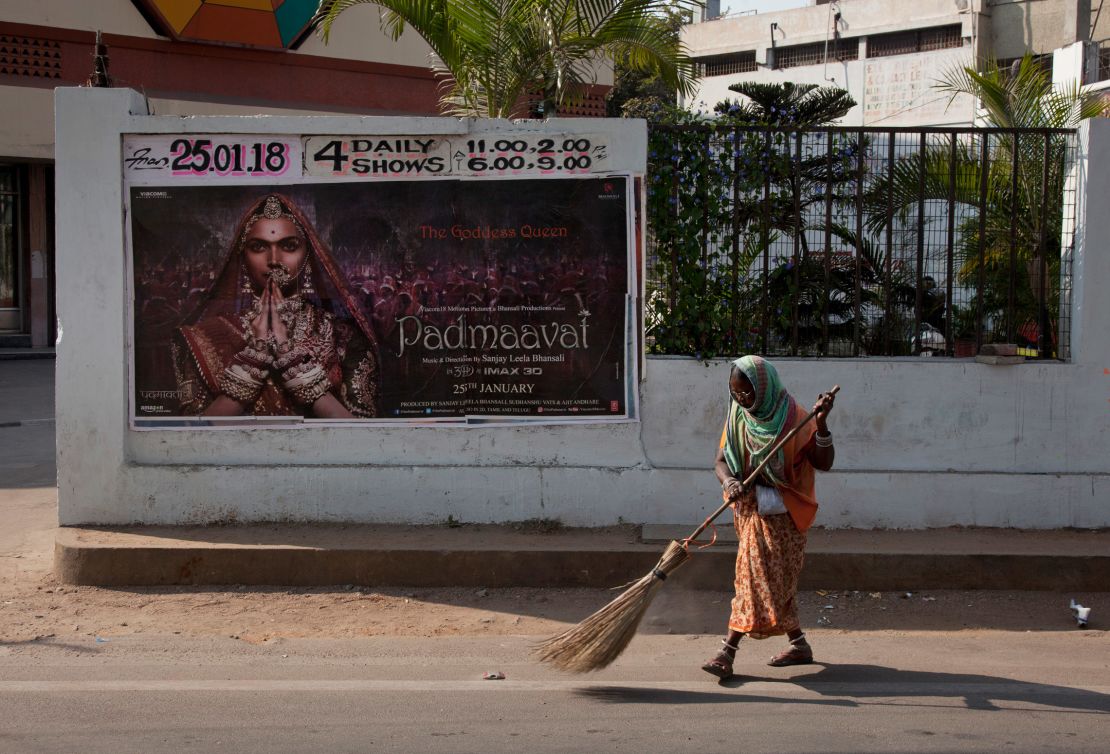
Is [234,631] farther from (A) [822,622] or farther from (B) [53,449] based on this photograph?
(B) [53,449]

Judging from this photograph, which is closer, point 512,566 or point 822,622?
point 822,622

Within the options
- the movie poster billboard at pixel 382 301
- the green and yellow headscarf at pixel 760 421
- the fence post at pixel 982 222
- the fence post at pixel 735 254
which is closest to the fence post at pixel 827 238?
the fence post at pixel 735 254

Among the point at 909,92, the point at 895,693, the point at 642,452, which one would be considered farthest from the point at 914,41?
the point at 895,693

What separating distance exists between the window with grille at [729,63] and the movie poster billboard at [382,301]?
1411 inches

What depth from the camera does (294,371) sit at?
7.34m

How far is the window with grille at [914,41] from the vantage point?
1431 inches

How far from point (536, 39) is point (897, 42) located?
33.0 meters

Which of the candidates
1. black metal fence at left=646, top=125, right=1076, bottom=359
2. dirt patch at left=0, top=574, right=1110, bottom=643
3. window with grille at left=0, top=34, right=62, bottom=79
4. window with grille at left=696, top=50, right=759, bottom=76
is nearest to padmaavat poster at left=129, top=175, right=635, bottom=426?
black metal fence at left=646, top=125, right=1076, bottom=359

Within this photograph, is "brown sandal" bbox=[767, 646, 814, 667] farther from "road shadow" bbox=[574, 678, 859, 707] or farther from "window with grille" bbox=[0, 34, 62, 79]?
"window with grille" bbox=[0, 34, 62, 79]

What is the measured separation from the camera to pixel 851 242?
24.6ft

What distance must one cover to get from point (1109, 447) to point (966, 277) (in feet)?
4.72

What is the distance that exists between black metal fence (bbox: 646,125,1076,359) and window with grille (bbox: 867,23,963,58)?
104 ft

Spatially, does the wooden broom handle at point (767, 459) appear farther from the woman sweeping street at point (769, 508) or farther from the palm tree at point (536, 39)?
the palm tree at point (536, 39)

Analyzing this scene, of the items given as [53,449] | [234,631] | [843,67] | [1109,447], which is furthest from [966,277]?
[843,67]
